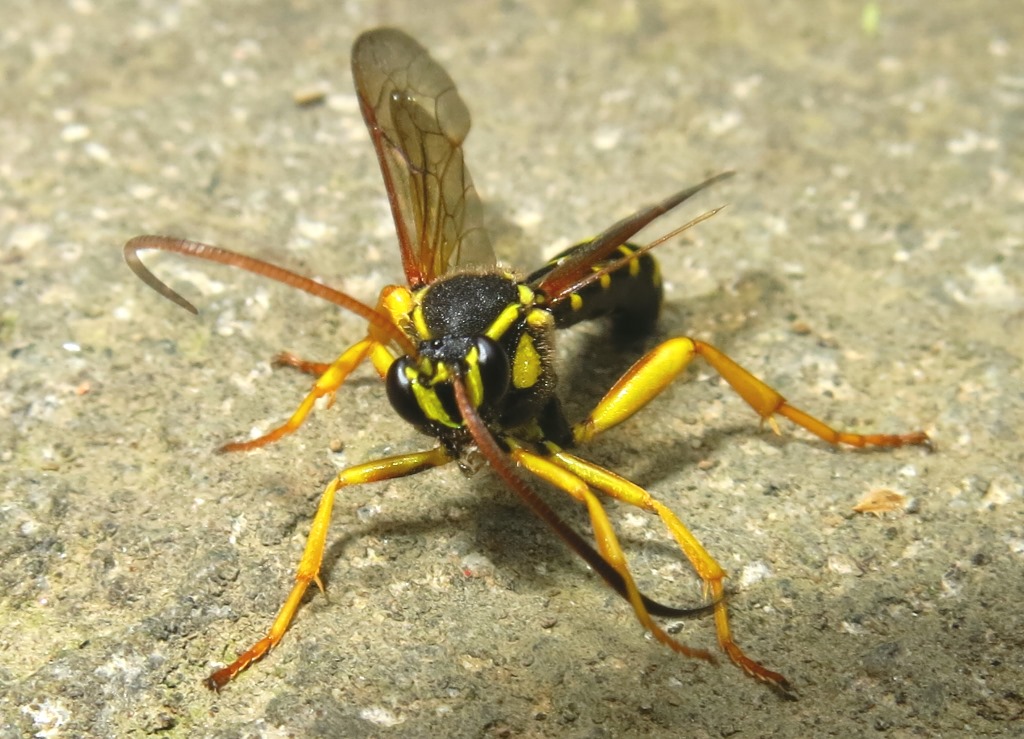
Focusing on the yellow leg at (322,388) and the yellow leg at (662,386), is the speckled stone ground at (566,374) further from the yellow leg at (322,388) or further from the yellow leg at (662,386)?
the yellow leg at (662,386)

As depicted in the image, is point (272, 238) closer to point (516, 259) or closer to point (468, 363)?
point (516, 259)

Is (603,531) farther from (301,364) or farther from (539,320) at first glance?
(301,364)

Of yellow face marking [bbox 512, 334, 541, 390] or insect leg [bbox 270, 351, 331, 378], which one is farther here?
insect leg [bbox 270, 351, 331, 378]

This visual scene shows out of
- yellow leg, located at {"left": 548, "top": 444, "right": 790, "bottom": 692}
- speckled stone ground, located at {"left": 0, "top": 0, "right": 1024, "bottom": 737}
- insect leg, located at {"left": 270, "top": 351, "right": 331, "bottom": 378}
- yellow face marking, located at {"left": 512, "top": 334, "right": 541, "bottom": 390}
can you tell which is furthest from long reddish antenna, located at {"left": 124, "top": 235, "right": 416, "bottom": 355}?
insect leg, located at {"left": 270, "top": 351, "right": 331, "bottom": 378}

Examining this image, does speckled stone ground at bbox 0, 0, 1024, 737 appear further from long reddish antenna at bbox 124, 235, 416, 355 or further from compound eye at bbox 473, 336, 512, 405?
long reddish antenna at bbox 124, 235, 416, 355

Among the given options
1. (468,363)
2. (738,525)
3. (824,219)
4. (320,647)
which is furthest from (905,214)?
(320,647)


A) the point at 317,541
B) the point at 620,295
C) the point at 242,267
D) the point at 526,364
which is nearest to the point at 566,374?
the point at 620,295

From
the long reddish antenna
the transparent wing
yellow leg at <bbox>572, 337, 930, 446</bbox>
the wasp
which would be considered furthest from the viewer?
the transparent wing

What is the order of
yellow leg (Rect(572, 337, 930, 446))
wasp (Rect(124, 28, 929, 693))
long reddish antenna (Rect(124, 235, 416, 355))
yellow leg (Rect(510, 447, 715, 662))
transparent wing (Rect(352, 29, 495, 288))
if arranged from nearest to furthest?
long reddish antenna (Rect(124, 235, 416, 355)), yellow leg (Rect(510, 447, 715, 662)), wasp (Rect(124, 28, 929, 693)), yellow leg (Rect(572, 337, 930, 446)), transparent wing (Rect(352, 29, 495, 288))
